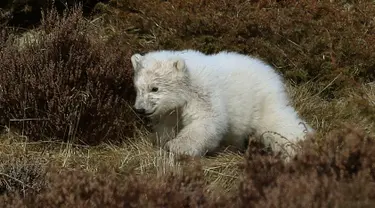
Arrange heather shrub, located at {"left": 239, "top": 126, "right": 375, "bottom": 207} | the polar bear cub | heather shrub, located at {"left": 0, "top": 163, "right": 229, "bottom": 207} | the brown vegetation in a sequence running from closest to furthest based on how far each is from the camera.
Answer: heather shrub, located at {"left": 239, "top": 126, "right": 375, "bottom": 207}, heather shrub, located at {"left": 0, "top": 163, "right": 229, "bottom": 207}, the brown vegetation, the polar bear cub

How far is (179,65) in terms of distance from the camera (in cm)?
598

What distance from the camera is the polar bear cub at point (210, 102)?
5.95 meters

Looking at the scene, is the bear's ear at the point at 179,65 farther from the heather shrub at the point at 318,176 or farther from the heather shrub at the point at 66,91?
the heather shrub at the point at 318,176

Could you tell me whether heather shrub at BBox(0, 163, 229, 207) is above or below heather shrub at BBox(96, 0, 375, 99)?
below

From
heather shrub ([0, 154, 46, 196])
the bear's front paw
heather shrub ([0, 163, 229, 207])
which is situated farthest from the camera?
the bear's front paw

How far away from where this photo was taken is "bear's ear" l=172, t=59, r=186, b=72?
5.97m

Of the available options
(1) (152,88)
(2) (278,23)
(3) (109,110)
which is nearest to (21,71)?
(3) (109,110)

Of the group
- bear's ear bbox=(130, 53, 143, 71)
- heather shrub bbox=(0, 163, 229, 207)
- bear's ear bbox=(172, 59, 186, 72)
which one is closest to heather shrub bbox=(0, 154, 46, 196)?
heather shrub bbox=(0, 163, 229, 207)

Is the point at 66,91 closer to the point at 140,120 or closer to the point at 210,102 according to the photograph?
the point at 140,120

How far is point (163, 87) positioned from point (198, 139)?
449 mm

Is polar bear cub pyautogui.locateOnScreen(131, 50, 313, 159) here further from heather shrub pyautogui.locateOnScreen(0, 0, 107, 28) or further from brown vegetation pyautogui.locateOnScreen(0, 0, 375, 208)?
heather shrub pyautogui.locateOnScreen(0, 0, 107, 28)

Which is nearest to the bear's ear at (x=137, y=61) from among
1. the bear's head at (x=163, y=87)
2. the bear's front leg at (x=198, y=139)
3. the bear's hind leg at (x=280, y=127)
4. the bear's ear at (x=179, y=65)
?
the bear's head at (x=163, y=87)

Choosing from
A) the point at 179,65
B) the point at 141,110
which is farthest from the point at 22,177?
the point at 179,65

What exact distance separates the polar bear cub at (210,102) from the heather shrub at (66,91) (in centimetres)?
37
